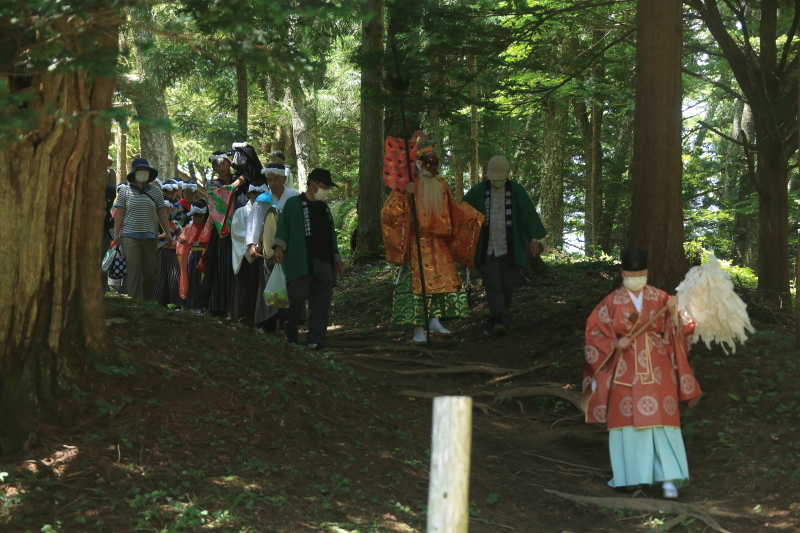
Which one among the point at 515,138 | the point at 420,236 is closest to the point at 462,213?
the point at 420,236

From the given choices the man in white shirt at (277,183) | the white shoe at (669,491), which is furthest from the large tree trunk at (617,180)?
the white shoe at (669,491)

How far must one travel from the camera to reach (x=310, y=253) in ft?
30.9

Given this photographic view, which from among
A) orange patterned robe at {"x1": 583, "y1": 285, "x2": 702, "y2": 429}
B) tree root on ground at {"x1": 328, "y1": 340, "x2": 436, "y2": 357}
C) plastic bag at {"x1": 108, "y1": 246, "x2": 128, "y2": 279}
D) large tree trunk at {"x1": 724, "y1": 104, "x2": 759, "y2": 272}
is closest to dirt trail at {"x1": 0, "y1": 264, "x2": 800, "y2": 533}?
orange patterned robe at {"x1": 583, "y1": 285, "x2": 702, "y2": 429}

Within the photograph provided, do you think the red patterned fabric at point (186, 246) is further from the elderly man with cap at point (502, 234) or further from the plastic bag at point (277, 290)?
the elderly man with cap at point (502, 234)

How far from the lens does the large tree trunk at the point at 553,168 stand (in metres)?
18.5

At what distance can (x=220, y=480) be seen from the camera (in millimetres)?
5020

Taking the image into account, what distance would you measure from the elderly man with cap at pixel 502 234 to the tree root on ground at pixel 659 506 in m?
4.85

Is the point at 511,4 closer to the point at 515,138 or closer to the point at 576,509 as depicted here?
the point at 576,509

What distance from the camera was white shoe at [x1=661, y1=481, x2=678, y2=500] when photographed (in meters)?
5.97

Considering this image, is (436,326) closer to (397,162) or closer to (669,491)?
(397,162)

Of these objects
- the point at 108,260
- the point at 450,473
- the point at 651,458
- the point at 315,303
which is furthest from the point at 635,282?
the point at 108,260

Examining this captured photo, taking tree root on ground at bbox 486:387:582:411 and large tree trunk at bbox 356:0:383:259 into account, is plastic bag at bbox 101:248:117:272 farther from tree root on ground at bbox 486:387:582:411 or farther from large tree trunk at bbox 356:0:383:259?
tree root on ground at bbox 486:387:582:411

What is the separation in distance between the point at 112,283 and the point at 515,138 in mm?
14014

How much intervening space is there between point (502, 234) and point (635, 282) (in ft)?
15.6
